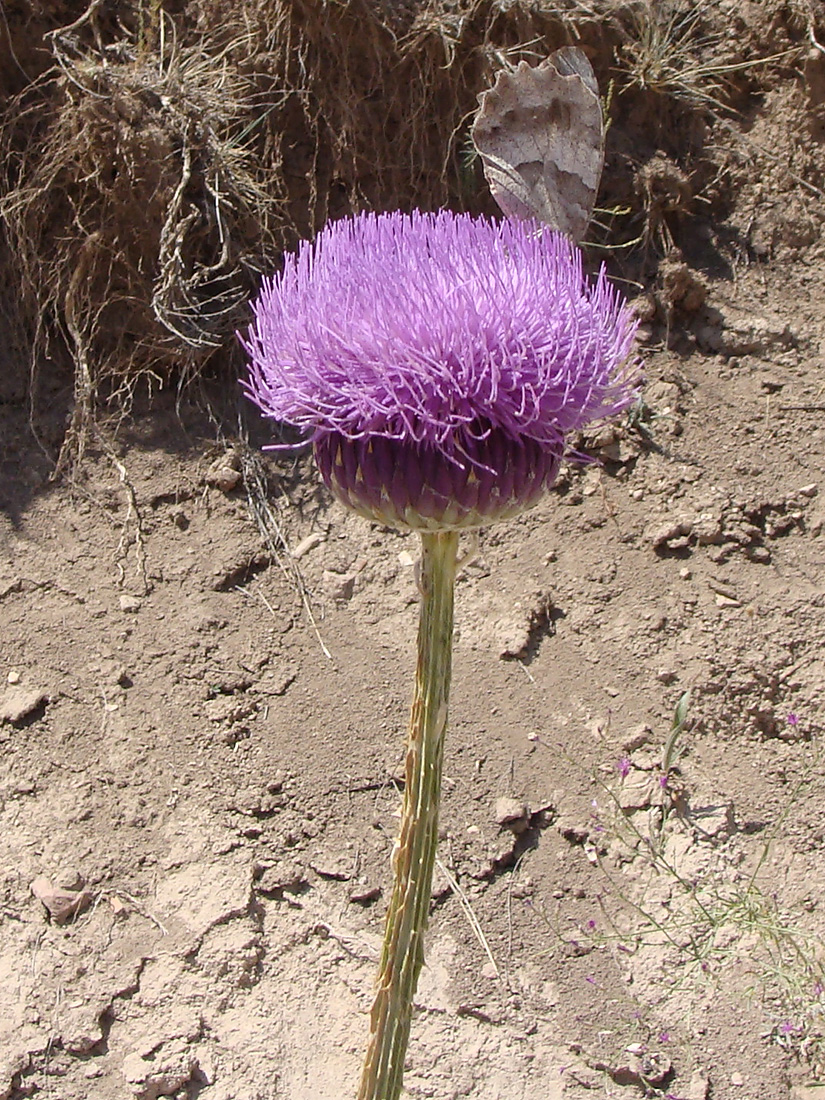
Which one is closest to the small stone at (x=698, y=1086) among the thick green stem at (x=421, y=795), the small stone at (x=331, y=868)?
the small stone at (x=331, y=868)

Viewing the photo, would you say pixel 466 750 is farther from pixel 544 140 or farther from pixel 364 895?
pixel 544 140

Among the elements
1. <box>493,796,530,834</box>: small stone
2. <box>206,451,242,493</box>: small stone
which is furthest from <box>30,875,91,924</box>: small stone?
<box>206,451,242,493</box>: small stone

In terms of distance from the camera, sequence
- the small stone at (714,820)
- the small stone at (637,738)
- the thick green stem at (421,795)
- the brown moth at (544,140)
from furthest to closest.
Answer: the small stone at (637,738) < the small stone at (714,820) < the brown moth at (544,140) < the thick green stem at (421,795)

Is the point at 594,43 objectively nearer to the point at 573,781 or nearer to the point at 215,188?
the point at 215,188

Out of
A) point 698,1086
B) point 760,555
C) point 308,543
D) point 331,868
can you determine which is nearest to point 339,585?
point 308,543

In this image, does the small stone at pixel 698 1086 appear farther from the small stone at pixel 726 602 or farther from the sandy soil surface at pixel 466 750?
the small stone at pixel 726 602
